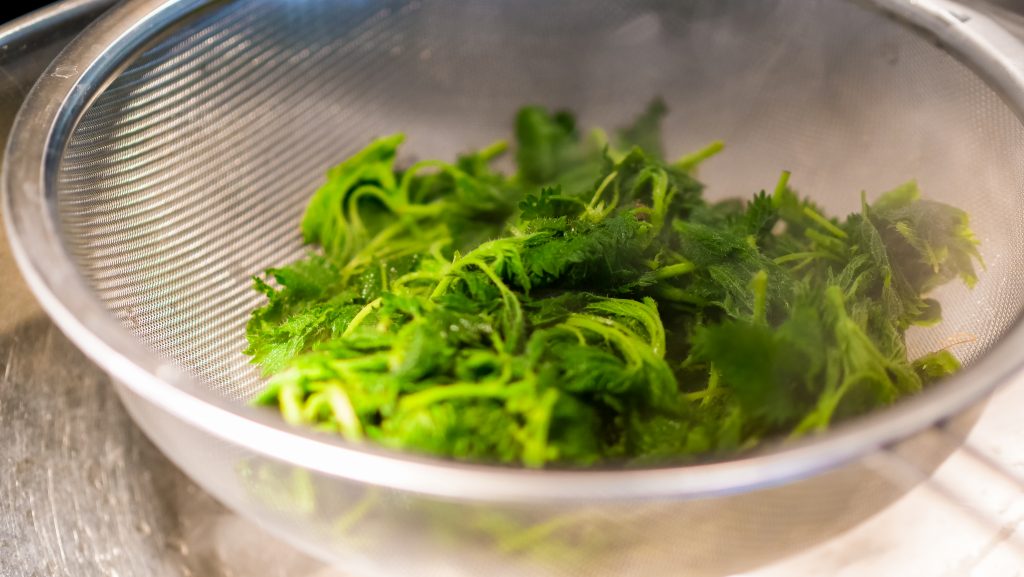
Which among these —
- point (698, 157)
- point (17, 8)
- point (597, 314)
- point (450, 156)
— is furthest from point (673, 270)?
point (17, 8)

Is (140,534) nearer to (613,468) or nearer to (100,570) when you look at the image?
(100,570)

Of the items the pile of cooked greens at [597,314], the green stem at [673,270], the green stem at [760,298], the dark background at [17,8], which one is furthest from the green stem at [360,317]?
the dark background at [17,8]

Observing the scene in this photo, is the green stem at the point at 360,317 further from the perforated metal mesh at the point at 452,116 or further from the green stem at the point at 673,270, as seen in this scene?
the green stem at the point at 673,270

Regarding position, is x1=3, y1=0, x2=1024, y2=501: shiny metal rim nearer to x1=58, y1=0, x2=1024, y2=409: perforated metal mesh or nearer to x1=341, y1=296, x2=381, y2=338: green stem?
x1=58, y1=0, x2=1024, y2=409: perforated metal mesh

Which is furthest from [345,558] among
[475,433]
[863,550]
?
[863,550]

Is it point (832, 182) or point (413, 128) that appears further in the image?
point (413, 128)

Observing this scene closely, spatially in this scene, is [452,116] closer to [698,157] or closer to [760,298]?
[698,157]
